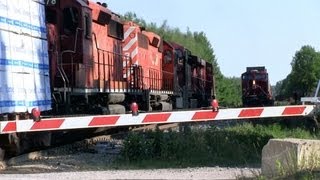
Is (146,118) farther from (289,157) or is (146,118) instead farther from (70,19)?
(70,19)

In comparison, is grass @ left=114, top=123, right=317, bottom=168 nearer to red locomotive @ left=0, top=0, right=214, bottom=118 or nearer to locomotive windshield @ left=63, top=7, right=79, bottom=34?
red locomotive @ left=0, top=0, right=214, bottom=118

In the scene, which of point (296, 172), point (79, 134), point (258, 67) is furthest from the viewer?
point (258, 67)

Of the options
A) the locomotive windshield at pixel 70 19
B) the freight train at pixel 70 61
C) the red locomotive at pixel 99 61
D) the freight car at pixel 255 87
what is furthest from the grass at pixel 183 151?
the freight car at pixel 255 87

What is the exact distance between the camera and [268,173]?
851cm

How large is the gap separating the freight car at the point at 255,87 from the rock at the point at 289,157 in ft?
117

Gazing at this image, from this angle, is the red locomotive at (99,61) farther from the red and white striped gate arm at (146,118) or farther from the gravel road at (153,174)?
the gravel road at (153,174)

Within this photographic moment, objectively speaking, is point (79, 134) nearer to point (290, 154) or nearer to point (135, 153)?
point (135, 153)

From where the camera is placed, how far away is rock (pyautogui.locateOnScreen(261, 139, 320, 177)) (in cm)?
820

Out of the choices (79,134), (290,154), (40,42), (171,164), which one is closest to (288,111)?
(171,164)

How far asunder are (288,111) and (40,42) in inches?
225

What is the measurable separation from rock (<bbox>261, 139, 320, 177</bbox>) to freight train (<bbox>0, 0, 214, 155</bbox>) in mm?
4632

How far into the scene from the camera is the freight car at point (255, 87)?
44.7m

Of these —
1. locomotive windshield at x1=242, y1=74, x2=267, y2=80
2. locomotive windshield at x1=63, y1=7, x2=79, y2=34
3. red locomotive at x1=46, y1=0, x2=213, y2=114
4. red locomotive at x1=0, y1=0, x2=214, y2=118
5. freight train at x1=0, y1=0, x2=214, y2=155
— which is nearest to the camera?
freight train at x1=0, y1=0, x2=214, y2=155

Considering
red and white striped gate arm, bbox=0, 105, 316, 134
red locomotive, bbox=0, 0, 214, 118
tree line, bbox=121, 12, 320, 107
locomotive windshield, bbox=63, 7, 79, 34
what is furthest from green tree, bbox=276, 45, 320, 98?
red and white striped gate arm, bbox=0, 105, 316, 134
